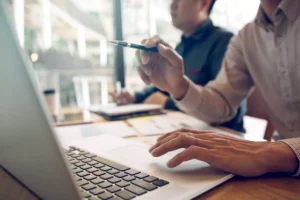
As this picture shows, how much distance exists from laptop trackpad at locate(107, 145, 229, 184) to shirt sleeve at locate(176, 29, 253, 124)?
41 cm

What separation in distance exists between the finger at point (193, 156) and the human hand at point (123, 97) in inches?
39.9

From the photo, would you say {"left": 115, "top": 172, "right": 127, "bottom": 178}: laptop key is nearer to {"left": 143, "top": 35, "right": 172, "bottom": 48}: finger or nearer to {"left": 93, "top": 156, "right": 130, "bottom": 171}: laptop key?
{"left": 93, "top": 156, "right": 130, "bottom": 171}: laptop key

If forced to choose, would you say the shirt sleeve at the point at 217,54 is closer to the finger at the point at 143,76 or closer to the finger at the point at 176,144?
the finger at the point at 143,76

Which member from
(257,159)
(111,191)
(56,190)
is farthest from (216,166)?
(56,190)

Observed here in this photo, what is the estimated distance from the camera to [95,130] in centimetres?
94

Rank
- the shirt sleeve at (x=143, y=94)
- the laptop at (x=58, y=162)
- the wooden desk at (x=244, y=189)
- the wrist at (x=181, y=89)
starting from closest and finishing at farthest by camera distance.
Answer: the laptop at (x=58, y=162) → the wooden desk at (x=244, y=189) → the wrist at (x=181, y=89) → the shirt sleeve at (x=143, y=94)

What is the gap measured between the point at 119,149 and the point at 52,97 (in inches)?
28.5

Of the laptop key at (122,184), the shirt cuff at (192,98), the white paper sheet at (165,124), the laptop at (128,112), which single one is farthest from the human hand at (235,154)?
the laptop at (128,112)

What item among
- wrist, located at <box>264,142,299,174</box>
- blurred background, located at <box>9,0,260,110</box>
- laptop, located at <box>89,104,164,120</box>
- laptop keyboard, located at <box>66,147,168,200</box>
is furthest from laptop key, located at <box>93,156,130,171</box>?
blurred background, located at <box>9,0,260,110</box>

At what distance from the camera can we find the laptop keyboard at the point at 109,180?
1.36 feet

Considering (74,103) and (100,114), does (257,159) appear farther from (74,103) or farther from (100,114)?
(74,103)

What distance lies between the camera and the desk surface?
15.7 inches

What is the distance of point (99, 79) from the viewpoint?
2.48 m

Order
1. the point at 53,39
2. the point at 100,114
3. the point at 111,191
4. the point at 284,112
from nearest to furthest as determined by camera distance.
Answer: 1. the point at 111,191
2. the point at 284,112
3. the point at 100,114
4. the point at 53,39
